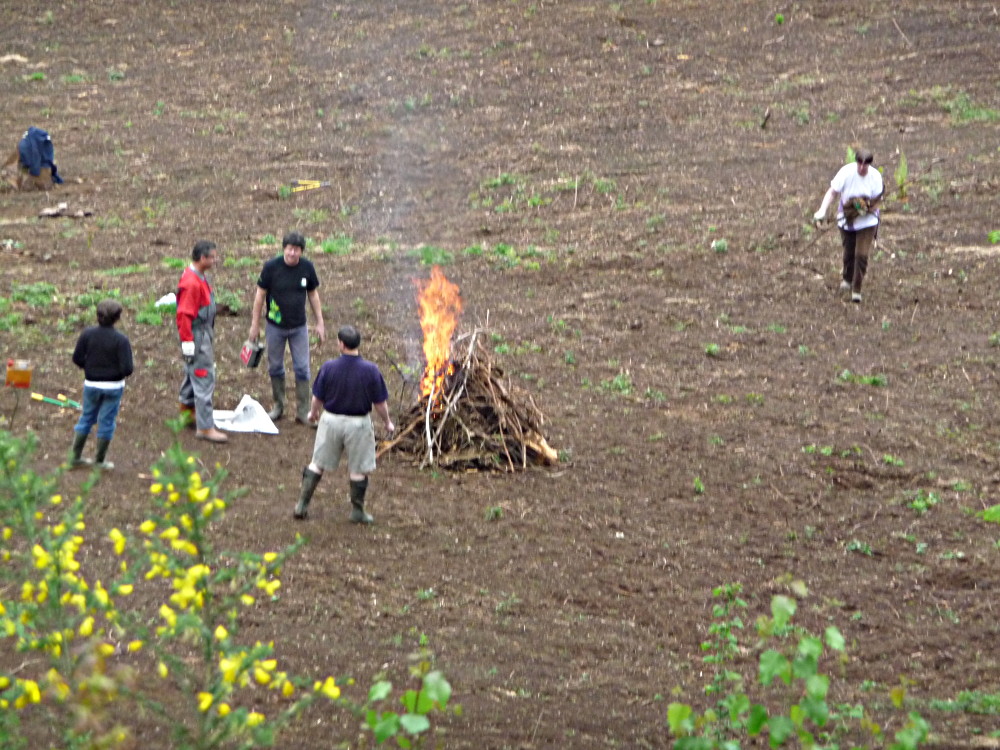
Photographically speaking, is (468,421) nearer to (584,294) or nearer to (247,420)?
(247,420)

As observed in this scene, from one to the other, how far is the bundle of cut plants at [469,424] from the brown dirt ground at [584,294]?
25 centimetres

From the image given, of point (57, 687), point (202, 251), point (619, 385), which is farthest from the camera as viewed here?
point (619, 385)

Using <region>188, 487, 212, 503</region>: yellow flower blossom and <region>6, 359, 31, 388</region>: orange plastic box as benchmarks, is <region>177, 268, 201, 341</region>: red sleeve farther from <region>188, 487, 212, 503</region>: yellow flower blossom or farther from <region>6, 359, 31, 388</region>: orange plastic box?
<region>188, 487, 212, 503</region>: yellow flower blossom

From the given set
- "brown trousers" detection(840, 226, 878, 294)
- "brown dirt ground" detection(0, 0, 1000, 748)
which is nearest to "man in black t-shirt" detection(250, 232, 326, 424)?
"brown dirt ground" detection(0, 0, 1000, 748)

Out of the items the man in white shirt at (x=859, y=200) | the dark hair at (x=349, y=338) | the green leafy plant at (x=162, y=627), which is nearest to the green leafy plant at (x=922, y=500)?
the man in white shirt at (x=859, y=200)

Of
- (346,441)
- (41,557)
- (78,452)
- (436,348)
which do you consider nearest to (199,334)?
(78,452)

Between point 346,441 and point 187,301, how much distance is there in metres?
2.17

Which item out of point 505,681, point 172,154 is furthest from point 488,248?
point 505,681

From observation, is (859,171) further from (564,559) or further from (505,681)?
(505,681)

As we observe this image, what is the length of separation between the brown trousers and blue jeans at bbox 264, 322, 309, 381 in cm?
638

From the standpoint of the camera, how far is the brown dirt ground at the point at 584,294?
28.6 ft

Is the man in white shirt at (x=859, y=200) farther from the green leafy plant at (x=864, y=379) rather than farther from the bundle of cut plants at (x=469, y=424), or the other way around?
the bundle of cut plants at (x=469, y=424)

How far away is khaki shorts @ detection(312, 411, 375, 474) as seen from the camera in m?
9.53

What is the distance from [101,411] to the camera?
33.5 feet
